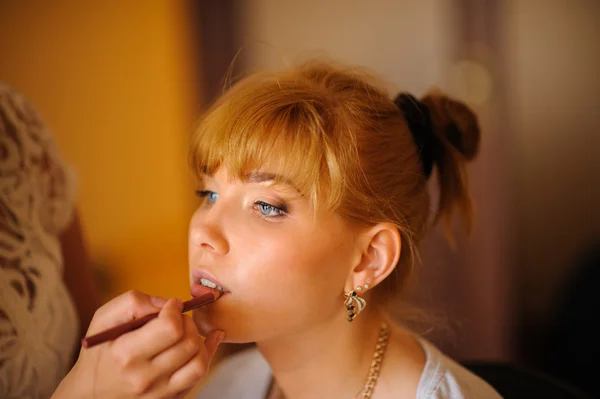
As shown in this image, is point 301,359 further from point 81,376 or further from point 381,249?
point 81,376

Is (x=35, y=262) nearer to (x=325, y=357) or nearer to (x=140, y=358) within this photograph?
(x=140, y=358)

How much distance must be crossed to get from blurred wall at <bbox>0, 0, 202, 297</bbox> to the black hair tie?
1573mm

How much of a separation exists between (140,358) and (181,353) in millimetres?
52

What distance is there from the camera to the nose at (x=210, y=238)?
2.81 feet

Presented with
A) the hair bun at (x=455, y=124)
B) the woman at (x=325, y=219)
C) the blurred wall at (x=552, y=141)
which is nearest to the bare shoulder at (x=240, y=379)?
the woman at (x=325, y=219)

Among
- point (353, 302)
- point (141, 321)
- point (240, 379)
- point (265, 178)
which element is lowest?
point (240, 379)

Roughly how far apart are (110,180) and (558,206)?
1.99 metres

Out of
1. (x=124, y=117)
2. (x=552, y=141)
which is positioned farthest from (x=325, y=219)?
(x=552, y=141)

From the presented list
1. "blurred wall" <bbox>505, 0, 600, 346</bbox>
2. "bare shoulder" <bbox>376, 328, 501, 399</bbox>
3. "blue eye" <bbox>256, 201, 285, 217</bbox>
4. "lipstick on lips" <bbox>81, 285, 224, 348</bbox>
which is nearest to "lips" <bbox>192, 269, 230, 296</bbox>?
"lipstick on lips" <bbox>81, 285, 224, 348</bbox>

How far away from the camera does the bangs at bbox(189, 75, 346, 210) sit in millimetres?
870

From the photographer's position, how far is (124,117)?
2463mm

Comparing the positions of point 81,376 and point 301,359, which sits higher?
point 81,376

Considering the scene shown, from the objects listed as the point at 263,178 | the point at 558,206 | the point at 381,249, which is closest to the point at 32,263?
the point at 263,178

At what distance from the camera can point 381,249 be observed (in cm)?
95
